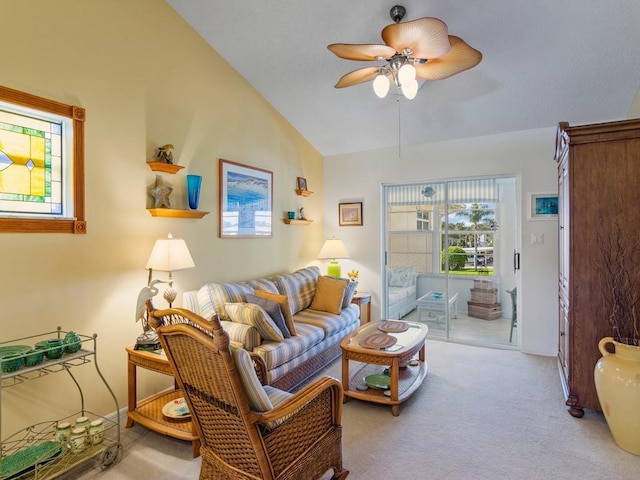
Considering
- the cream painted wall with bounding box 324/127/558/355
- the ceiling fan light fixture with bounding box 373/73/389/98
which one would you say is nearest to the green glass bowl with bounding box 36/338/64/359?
the ceiling fan light fixture with bounding box 373/73/389/98

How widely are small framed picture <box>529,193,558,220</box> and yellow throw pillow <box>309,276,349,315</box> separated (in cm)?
224

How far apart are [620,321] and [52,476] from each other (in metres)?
3.59

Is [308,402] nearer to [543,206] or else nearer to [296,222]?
[296,222]

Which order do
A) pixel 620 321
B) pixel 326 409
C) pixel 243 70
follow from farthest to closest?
1. pixel 243 70
2. pixel 620 321
3. pixel 326 409

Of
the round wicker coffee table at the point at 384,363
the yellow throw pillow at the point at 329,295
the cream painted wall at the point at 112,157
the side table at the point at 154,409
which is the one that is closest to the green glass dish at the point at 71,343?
the cream painted wall at the point at 112,157

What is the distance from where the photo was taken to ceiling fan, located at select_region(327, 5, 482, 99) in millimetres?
2012

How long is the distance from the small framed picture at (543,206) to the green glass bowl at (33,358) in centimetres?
447

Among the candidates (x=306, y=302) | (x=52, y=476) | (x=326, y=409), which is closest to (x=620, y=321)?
(x=326, y=409)

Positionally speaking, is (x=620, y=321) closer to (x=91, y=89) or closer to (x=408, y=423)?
(x=408, y=423)

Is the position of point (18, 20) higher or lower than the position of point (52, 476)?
higher

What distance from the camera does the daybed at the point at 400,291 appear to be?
4.93 meters

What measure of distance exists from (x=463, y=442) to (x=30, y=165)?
3268mm

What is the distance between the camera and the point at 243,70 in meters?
3.72

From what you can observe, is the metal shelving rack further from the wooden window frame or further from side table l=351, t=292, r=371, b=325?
side table l=351, t=292, r=371, b=325
